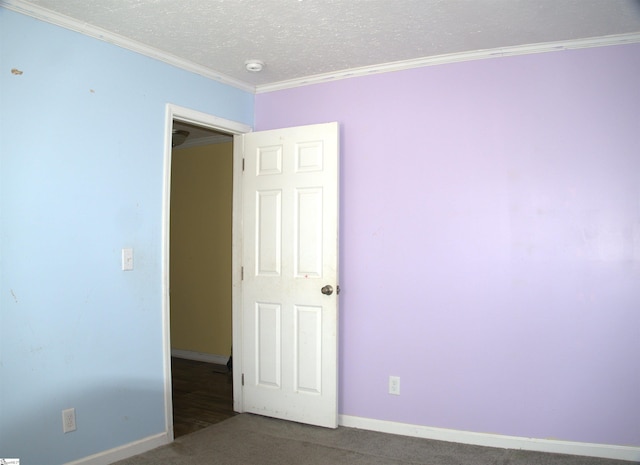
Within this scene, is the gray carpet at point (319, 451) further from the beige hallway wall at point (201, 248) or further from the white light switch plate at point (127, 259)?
the beige hallway wall at point (201, 248)

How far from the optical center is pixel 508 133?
3219 millimetres

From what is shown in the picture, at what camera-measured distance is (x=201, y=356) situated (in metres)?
5.67

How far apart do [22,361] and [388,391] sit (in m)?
2.24

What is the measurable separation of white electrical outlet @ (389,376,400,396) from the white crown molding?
245cm

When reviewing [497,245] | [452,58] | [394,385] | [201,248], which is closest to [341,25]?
[452,58]

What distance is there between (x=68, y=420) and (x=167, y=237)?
3.92 feet

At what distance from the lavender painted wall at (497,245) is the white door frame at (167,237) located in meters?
0.82

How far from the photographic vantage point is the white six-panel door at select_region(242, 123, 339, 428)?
3523 mm

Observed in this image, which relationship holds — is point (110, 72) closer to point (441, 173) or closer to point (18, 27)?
point (18, 27)

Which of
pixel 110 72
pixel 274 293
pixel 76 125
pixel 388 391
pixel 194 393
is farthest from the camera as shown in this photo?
pixel 194 393

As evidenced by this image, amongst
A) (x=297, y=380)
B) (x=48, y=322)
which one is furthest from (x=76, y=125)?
(x=297, y=380)

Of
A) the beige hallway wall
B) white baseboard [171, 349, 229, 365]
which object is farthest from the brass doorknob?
white baseboard [171, 349, 229, 365]

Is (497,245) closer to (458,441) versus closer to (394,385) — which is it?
(394,385)

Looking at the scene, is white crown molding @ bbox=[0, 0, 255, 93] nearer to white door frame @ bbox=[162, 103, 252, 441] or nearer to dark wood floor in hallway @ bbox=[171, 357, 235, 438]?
white door frame @ bbox=[162, 103, 252, 441]
